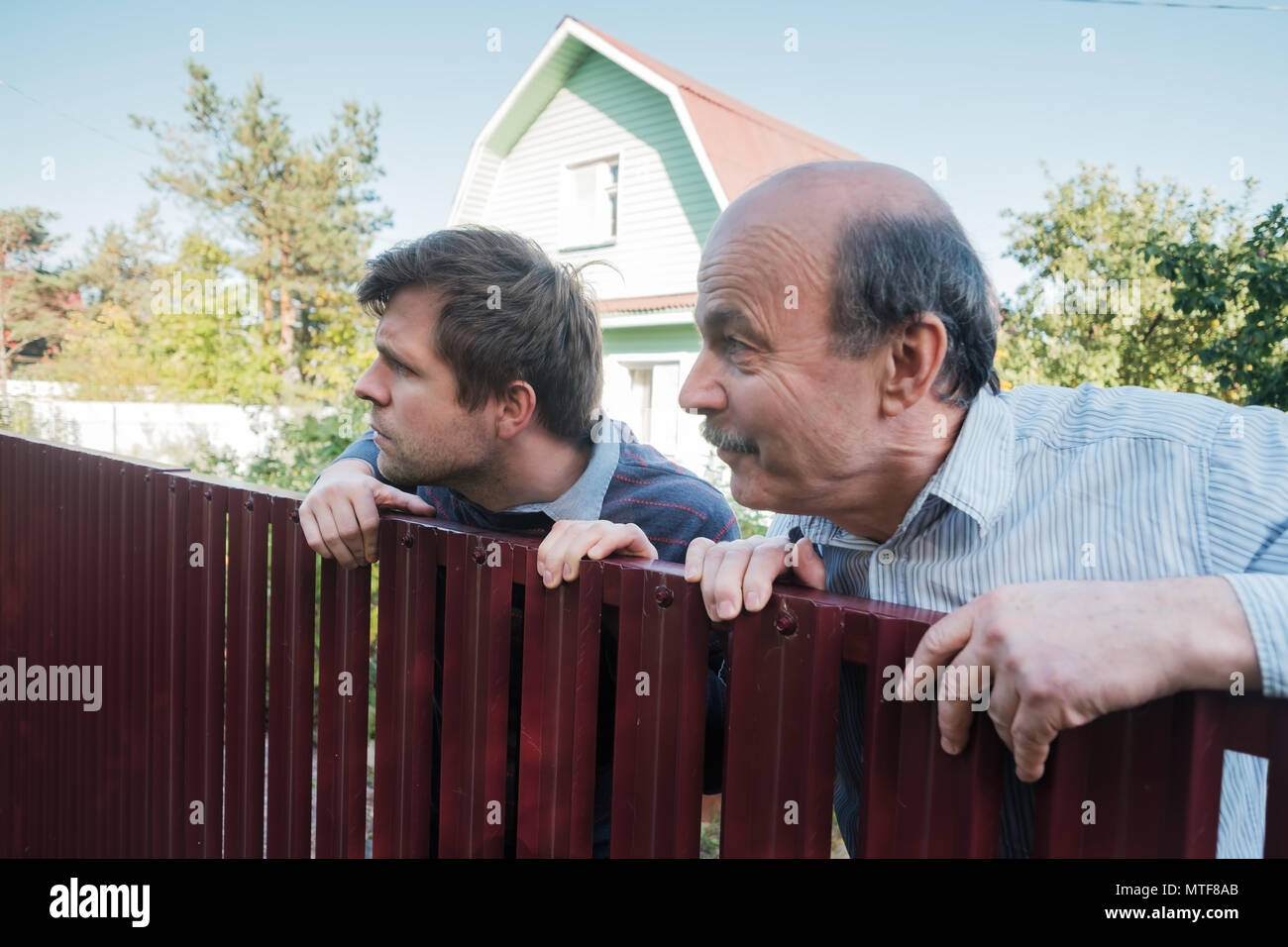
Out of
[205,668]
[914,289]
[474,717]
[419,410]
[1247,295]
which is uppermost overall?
[1247,295]

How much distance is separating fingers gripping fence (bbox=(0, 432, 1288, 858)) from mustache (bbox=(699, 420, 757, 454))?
8.8 inches

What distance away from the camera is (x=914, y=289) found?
1.43 metres

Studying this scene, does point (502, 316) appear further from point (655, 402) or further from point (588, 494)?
point (655, 402)

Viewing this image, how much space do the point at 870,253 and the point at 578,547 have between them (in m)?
0.68

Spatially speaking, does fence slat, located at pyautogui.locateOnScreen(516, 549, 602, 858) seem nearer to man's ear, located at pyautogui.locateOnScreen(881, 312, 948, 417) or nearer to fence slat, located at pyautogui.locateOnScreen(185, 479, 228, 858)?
man's ear, located at pyautogui.locateOnScreen(881, 312, 948, 417)

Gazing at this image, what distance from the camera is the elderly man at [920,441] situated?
129 centimetres

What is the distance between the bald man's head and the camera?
141 cm

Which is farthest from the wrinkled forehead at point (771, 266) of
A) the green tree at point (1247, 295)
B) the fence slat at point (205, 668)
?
the green tree at point (1247, 295)

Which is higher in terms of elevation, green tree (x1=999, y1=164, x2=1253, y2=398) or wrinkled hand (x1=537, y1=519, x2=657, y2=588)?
green tree (x1=999, y1=164, x2=1253, y2=398)

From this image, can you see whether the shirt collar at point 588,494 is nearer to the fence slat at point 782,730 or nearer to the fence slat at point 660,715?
the fence slat at point 660,715

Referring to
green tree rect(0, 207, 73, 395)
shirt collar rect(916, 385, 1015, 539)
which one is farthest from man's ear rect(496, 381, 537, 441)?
green tree rect(0, 207, 73, 395)

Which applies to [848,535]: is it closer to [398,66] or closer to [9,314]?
[398,66]

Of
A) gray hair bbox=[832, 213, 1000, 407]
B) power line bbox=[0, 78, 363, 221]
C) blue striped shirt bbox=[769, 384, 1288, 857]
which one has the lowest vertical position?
blue striped shirt bbox=[769, 384, 1288, 857]

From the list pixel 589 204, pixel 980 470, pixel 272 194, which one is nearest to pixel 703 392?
pixel 980 470
